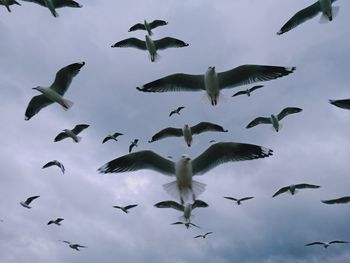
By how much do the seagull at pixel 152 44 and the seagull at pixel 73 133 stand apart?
11.4 ft

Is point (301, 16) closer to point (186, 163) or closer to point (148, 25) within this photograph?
point (148, 25)

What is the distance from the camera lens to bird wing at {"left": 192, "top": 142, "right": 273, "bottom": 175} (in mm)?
10359

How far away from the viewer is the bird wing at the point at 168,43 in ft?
57.0

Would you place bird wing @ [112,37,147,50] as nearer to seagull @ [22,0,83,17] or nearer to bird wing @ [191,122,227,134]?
seagull @ [22,0,83,17]

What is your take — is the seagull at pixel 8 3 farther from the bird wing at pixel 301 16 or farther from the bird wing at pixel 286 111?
the bird wing at pixel 286 111

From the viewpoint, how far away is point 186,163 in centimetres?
1049

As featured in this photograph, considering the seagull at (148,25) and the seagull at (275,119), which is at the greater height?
the seagull at (148,25)

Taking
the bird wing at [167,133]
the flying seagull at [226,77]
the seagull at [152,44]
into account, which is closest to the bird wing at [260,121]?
the bird wing at [167,133]

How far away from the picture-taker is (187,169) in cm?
1050

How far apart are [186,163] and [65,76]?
5652 millimetres

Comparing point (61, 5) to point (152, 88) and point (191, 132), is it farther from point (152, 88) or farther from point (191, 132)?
point (191, 132)

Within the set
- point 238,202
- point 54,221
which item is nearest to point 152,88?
point 238,202

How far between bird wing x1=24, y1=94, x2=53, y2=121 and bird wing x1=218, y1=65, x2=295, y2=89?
542cm

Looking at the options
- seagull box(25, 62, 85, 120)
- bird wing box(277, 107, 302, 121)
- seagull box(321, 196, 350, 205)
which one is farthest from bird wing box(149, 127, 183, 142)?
seagull box(321, 196, 350, 205)
